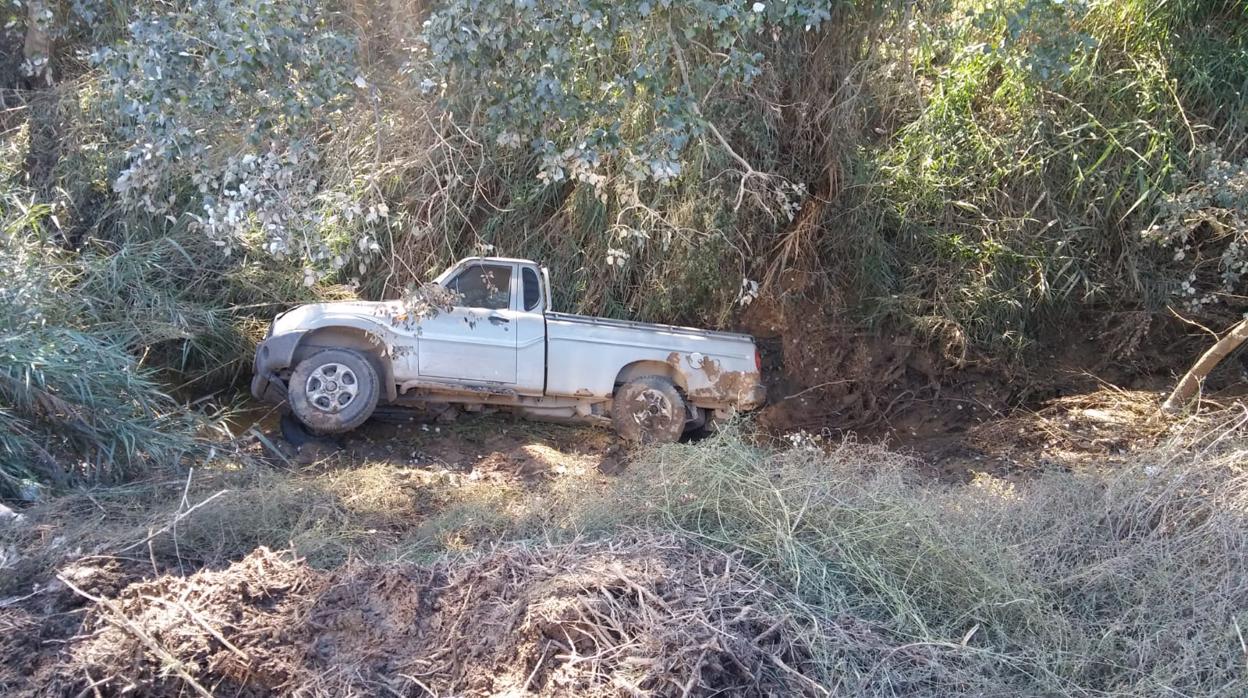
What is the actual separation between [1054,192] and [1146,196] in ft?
2.54

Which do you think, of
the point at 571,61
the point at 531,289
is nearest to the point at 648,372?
the point at 531,289

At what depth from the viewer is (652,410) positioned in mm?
7992

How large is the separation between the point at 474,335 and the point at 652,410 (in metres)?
1.61

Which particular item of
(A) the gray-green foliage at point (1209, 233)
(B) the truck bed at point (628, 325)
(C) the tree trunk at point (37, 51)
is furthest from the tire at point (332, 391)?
(A) the gray-green foliage at point (1209, 233)

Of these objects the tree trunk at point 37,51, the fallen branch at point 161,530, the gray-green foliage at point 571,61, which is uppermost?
the tree trunk at point 37,51

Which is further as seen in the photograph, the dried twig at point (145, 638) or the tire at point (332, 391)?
the tire at point (332, 391)

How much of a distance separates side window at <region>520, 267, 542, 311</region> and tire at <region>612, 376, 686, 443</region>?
3.46 feet

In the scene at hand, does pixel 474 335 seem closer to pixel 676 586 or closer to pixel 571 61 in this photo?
pixel 571 61

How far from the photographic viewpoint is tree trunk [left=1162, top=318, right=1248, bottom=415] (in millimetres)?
7094

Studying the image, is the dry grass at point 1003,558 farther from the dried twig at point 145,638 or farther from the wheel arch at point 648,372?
the wheel arch at point 648,372

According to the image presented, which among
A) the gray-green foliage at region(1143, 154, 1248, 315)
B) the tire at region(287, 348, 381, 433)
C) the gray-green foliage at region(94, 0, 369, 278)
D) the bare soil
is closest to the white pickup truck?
the tire at region(287, 348, 381, 433)

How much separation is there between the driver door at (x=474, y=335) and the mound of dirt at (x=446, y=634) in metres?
3.76

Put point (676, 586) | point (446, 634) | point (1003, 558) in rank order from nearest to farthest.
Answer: point (446, 634), point (676, 586), point (1003, 558)

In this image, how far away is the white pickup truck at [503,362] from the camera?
24.9 ft
